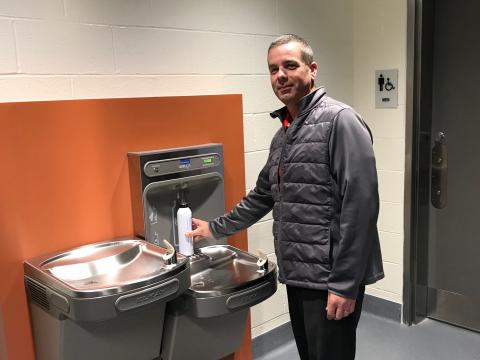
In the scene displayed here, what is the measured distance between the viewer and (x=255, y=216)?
2094mm

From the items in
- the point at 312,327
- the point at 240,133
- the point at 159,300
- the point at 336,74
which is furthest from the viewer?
the point at 336,74

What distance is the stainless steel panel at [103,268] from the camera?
1508 millimetres

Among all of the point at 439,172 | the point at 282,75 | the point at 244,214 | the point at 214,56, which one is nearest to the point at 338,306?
the point at 244,214

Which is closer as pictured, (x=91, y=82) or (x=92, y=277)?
(x=92, y=277)

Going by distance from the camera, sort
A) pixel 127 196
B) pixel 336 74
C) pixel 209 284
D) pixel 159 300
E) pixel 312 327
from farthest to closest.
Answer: pixel 336 74
pixel 127 196
pixel 209 284
pixel 312 327
pixel 159 300

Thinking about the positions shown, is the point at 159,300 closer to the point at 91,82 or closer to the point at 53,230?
the point at 53,230

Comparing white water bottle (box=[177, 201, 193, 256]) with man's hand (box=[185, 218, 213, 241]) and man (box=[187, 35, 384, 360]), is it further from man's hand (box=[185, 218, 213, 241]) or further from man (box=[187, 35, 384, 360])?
man (box=[187, 35, 384, 360])

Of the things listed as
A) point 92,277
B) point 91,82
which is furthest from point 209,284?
point 91,82

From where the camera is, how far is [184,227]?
6.63 ft

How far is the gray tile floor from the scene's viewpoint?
2707 millimetres

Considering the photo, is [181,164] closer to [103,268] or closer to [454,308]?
[103,268]

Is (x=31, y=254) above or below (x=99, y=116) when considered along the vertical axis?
below

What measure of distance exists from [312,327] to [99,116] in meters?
1.09

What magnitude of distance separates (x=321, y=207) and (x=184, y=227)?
641 mm
